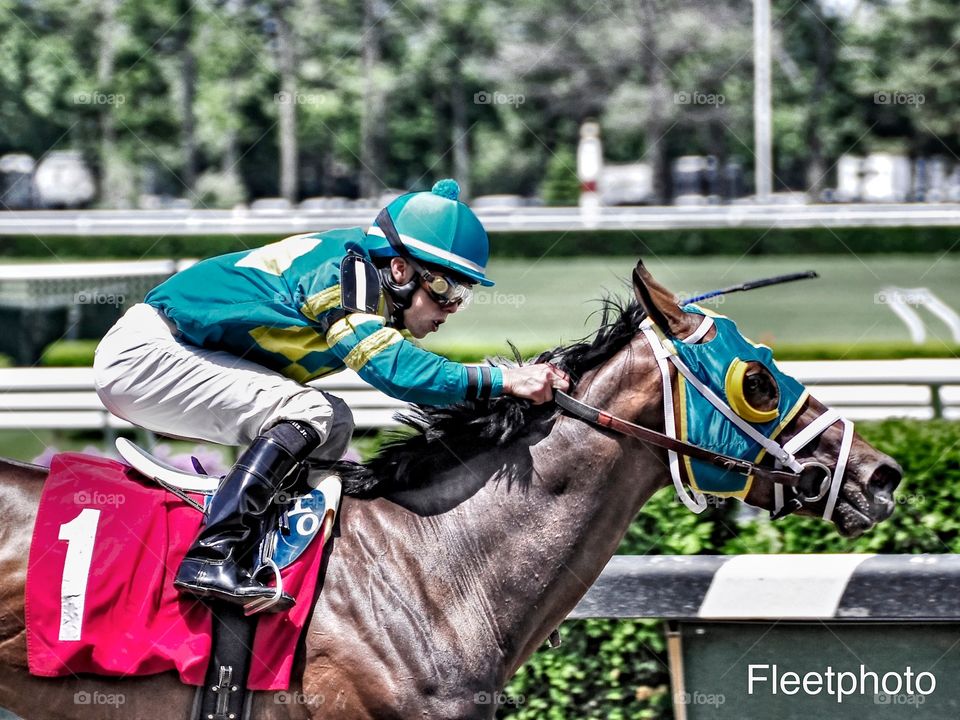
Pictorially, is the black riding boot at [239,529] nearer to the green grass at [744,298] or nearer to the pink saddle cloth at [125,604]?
the pink saddle cloth at [125,604]

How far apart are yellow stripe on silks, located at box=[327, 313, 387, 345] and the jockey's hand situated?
1.16 ft

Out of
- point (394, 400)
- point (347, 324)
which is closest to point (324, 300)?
point (347, 324)

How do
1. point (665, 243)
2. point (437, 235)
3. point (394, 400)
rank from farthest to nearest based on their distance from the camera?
point (665, 243) < point (394, 400) < point (437, 235)

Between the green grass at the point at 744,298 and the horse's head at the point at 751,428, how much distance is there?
23.1ft

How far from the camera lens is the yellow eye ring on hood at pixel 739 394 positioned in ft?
10.1

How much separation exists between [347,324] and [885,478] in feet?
4.67

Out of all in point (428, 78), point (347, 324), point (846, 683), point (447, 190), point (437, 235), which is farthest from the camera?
point (428, 78)

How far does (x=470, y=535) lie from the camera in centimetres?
318

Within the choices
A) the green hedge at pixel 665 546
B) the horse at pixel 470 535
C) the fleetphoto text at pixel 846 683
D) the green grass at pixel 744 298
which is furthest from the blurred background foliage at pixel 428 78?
the horse at pixel 470 535

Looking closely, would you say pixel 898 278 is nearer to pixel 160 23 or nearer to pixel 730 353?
pixel 730 353

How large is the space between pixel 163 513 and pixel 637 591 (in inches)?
59.8

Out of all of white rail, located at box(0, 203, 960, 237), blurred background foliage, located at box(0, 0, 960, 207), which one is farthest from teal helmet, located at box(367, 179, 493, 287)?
blurred background foliage, located at box(0, 0, 960, 207)

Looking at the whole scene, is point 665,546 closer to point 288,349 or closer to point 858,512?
point 858,512

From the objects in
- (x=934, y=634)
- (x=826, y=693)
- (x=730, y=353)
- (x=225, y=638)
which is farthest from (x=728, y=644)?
(x=225, y=638)
